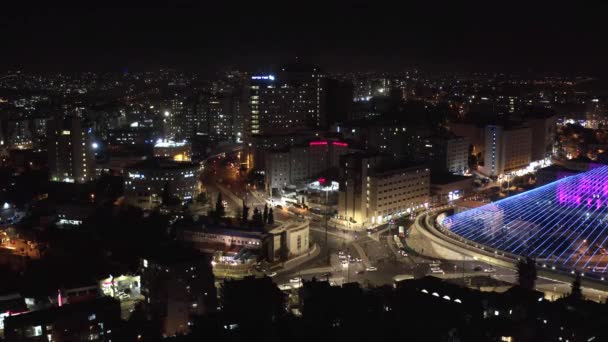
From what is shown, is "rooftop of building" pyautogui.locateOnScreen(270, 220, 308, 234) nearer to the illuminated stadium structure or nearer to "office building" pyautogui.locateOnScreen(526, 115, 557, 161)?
the illuminated stadium structure

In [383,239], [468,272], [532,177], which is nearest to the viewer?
[468,272]

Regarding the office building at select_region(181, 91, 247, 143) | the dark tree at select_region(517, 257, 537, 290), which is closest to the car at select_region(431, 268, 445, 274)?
the dark tree at select_region(517, 257, 537, 290)

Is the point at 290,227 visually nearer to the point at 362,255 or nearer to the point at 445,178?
the point at 362,255

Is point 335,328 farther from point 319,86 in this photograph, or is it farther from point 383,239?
point 319,86

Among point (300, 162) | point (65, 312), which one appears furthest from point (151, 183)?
point (65, 312)

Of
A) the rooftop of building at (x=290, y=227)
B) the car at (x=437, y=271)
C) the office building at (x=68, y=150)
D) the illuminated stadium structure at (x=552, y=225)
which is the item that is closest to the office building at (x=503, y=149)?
the illuminated stadium structure at (x=552, y=225)

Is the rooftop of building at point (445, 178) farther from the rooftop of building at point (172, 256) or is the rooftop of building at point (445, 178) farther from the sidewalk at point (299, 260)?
the rooftop of building at point (172, 256)

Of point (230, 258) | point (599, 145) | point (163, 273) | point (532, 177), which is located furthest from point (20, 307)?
point (599, 145)
